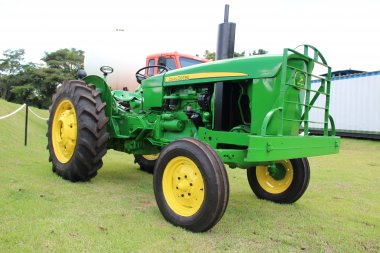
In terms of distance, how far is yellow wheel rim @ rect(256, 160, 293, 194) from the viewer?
4496 mm

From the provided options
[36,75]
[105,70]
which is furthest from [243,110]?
[36,75]

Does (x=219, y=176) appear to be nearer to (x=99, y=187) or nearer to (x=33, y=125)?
(x=99, y=187)

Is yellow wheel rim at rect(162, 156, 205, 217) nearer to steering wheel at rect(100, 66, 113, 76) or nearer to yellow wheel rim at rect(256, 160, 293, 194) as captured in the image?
yellow wheel rim at rect(256, 160, 293, 194)

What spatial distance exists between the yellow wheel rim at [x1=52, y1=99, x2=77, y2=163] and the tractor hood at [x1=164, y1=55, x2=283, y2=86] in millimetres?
1769

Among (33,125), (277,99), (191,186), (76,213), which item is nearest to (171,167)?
(191,186)

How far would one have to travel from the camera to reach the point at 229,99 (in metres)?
3.89

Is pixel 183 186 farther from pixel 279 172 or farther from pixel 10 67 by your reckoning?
pixel 10 67

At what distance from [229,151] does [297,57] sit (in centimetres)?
119

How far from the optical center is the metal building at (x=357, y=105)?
14539 millimetres

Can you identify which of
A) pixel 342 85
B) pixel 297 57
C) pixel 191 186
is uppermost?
pixel 342 85

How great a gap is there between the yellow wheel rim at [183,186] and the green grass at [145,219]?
0.21 m

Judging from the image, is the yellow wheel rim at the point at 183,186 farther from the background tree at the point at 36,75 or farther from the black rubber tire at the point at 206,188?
the background tree at the point at 36,75

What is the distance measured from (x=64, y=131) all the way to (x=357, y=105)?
1374 centimetres

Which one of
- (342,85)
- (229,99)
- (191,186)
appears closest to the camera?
(191,186)
